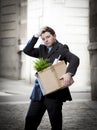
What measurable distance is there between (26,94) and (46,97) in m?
6.90

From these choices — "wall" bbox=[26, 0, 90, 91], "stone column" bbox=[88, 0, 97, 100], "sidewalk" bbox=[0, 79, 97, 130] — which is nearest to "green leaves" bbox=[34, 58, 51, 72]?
"sidewalk" bbox=[0, 79, 97, 130]

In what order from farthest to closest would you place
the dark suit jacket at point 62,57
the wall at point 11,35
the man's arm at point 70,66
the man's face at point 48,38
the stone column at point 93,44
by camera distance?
the wall at point 11,35 → the stone column at point 93,44 → the man's face at point 48,38 → the dark suit jacket at point 62,57 → the man's arm at point 70,66

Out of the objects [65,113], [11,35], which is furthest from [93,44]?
[11,35]

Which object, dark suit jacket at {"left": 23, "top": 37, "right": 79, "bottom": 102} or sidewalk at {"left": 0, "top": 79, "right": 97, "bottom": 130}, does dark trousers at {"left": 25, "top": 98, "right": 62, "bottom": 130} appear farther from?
sidewalk at {"left": 0, "top": 79, "right": 97, "bottom": 130}

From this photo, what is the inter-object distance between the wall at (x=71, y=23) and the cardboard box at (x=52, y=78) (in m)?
8.89

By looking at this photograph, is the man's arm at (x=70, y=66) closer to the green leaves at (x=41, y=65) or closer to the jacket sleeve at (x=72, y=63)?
the jacket sleeve at (x=72, y=63)

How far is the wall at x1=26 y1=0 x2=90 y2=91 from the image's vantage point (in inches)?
509

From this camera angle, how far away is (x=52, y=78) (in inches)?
157

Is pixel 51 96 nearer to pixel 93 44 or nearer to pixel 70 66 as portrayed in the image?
pixel 70 66

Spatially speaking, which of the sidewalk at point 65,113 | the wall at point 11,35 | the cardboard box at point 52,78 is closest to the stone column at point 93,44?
the sidewalk at point 65,113

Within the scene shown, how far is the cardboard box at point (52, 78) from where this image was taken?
3977 mm

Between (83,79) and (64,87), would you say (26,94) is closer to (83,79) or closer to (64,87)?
(83,79)

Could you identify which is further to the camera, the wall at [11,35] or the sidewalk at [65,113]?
the wall at [11,35]

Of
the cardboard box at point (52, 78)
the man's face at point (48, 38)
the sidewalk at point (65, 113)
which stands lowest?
the sidewalk at point (65, 113)
